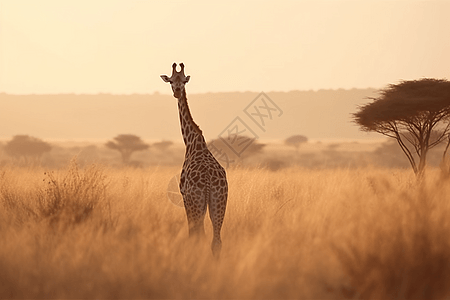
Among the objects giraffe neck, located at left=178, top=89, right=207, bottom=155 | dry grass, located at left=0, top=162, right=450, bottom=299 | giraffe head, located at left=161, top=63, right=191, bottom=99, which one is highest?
giraffe head, located at left=161, top=63, right=191, bottom=99

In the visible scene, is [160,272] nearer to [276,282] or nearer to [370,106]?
[276,282]

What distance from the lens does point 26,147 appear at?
36.3m

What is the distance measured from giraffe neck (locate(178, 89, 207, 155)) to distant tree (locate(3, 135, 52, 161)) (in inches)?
1287

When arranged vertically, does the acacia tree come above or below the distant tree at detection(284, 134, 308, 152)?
above

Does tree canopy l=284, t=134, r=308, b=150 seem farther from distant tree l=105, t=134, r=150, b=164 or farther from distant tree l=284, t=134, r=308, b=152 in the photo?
distant tree l=105, t=134, r=150, b=164

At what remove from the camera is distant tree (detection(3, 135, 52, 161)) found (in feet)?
119

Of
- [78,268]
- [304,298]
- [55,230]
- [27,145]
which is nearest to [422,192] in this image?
[304,298]

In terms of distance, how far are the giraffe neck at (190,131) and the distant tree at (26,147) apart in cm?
3269

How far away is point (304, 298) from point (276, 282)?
0.93 feet

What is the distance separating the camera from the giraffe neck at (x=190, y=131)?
20.6 feet

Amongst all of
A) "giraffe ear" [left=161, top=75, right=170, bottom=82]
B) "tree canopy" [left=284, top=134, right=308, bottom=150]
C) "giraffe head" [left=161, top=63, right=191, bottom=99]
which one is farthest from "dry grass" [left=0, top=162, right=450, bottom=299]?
"tree canopy" [left=284, top=134, right=308, bottom=150]

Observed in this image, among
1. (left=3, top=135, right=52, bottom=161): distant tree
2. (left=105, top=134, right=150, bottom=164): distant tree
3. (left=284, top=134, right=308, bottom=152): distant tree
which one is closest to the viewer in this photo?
(left=3, top=135, right=52, bottom=161): distant tree

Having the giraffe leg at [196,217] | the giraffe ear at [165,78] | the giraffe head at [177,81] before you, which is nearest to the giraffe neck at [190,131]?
the giraffe head at [177,81]

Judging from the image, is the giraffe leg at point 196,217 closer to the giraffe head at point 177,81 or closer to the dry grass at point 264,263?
the dry grass at point 264,263
